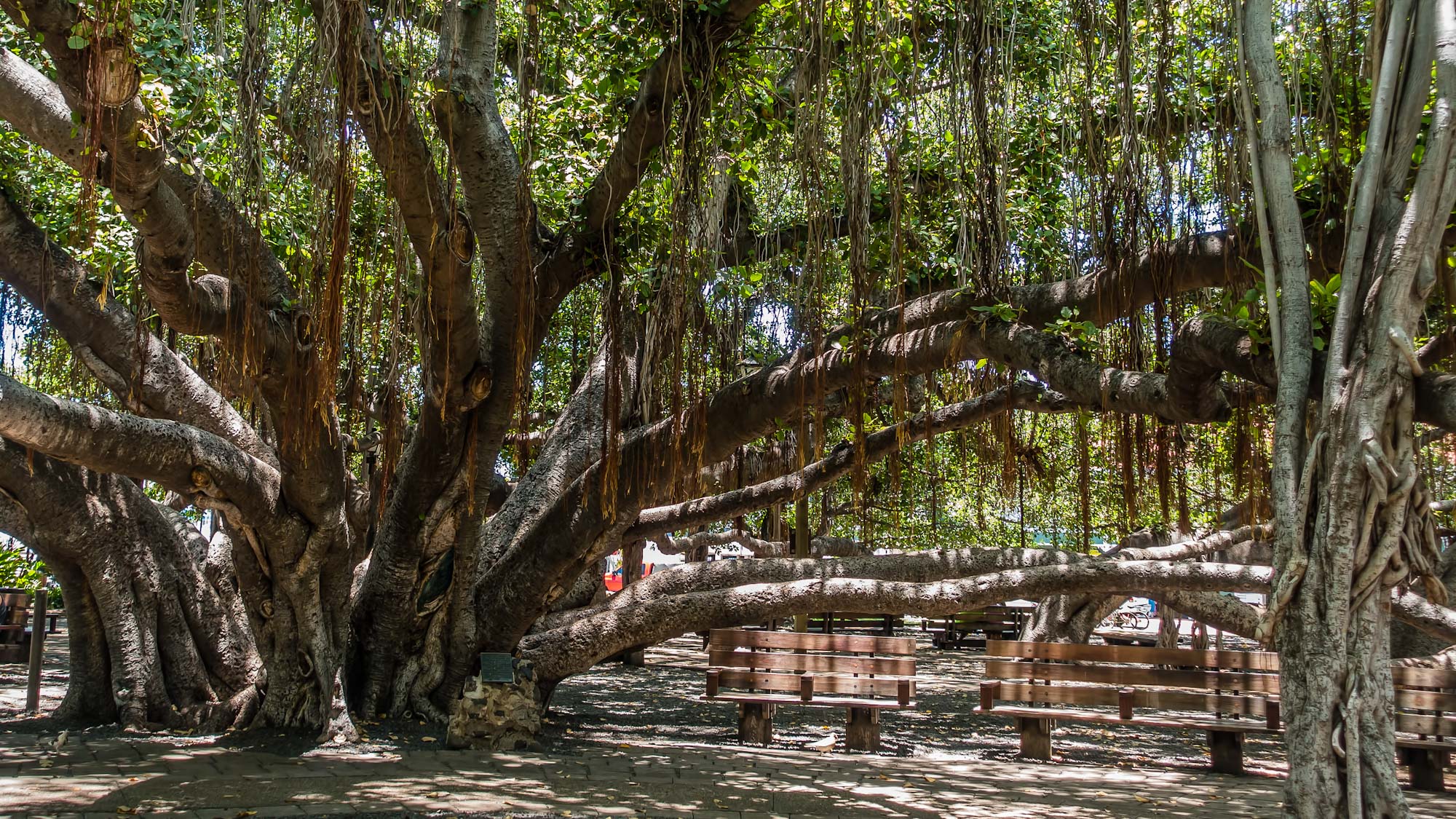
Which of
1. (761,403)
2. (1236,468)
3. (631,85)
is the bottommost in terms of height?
(1236,468)

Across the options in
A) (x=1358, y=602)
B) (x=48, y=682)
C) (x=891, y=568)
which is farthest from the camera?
(x=48, y=682)

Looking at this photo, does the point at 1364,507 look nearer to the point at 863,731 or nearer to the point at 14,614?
the point at 863,731

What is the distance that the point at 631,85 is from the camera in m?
5.57

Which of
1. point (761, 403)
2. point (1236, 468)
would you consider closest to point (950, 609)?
point (761, 403)

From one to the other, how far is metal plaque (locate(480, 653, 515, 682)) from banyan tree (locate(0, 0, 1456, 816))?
1.68 feet

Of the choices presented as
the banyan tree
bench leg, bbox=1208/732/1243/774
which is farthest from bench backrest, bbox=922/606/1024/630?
bench leg, bbox=1208/732/1243/774

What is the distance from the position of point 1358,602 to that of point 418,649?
15.4 ft

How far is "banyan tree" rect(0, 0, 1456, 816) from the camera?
3105 mm

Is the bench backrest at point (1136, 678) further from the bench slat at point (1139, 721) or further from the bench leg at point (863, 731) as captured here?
the bench leg at point (863, 731)

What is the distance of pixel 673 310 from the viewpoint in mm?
4301

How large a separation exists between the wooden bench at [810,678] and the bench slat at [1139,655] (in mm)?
575

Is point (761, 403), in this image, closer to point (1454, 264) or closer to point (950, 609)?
point (950, 609)

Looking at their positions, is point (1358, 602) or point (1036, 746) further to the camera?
point (1036, 746)

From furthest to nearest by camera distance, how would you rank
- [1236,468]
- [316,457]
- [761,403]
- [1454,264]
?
[761,403], [316,457], [1236,468], [1454,264]
